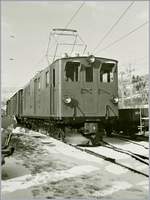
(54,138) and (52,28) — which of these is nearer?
(52,28)

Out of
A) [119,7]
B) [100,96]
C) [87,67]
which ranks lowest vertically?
[100,96]

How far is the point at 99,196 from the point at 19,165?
7.70 ft

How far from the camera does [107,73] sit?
10195 millimetres

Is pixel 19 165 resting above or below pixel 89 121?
below

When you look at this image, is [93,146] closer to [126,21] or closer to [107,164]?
[107,164]

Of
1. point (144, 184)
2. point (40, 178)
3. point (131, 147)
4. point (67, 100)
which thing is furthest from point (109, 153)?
point (40, 178)

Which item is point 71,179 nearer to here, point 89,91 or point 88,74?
point 89,91

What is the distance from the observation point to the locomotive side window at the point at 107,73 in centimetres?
998

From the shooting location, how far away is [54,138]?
34.5 ft

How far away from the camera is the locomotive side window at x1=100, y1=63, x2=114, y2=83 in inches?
393

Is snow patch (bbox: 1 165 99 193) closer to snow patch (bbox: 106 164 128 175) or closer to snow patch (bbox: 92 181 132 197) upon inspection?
snow patch (bbox: 106 164 128 175)

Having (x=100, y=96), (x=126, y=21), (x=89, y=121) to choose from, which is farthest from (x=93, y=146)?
(x=126, y=21)

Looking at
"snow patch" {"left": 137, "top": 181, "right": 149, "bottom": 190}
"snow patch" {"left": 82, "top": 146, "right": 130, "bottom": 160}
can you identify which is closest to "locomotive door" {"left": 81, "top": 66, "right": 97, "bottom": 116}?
"snow patch" {"left": 82, "top": 146, "right": 130, "bottom": 160}

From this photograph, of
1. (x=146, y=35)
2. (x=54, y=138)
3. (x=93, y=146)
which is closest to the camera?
(x=146, y=35)
